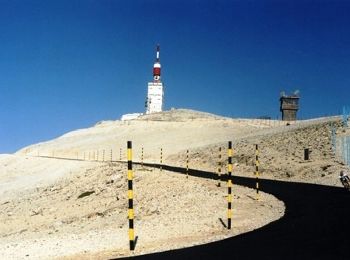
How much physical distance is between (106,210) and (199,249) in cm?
1455

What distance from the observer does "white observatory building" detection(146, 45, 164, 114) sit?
17800cm

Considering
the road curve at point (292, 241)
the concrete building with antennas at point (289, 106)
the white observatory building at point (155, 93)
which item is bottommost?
the road curve at point (292, 241)

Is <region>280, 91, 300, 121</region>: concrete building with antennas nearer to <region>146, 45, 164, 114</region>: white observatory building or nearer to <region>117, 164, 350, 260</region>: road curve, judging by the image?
<region>146, 45, 164, 114</region>: white observatory building

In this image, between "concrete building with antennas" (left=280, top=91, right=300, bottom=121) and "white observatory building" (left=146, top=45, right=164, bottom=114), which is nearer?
"concrete building with antennas" (left=280, top=91, right=300, bottom=121)

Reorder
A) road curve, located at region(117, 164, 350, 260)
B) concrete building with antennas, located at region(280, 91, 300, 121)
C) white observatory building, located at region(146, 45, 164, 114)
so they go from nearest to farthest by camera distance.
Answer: road curve, located at region(117, 164, 350, 260), concrete building with antennas, located at region(280, 91, 300, 121), white observatory building, located at region(146, 45, 164, 114)

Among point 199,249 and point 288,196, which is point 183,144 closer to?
point 288,196

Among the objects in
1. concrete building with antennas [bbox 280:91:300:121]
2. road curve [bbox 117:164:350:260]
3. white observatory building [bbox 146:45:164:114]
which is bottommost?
road curve [bbox 117:164:350:260]

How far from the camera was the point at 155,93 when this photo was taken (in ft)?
584

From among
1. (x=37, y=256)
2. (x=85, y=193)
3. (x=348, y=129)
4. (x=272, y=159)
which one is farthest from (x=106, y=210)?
(x=348, y=129)

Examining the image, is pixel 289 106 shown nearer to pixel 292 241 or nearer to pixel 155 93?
pixel 155 93

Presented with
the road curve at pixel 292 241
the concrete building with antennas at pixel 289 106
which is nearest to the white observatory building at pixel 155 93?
the concrete building with antennas at pixel 289 106

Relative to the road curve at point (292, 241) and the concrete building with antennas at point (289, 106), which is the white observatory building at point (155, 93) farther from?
the road curve at point (292, 241)

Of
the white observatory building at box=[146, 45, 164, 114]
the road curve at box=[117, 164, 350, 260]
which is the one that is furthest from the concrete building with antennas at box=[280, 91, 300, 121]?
the road curve at box=[117, 164, 350, 260]

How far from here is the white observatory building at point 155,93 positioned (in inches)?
7008
